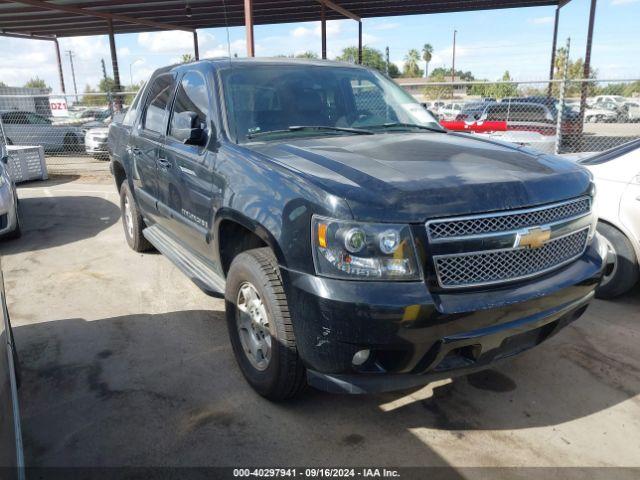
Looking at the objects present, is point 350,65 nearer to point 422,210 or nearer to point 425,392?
point 422,210

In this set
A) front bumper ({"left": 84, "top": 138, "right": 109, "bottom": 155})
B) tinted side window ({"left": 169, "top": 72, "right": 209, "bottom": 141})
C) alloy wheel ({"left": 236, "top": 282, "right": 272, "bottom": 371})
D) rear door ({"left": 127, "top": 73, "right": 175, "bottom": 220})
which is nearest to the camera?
alloy wheel ({"left": 236, "top": 282, "right": 272, "bottom": 371})

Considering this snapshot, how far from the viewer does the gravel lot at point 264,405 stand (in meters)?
2.57

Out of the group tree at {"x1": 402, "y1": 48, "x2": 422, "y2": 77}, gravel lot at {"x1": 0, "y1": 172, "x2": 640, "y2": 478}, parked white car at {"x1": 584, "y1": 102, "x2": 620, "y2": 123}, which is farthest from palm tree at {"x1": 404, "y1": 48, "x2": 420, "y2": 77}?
gravel lot at {"x1": 0, "y1": 172, "x2": 640, "y2": 478}

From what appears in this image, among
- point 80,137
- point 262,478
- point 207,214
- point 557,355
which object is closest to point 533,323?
point 557,355

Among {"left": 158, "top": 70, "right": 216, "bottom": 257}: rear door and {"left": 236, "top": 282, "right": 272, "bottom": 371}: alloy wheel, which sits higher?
{"left": 158, "top": 70, "right": 216, "bottom": 257}: rear door

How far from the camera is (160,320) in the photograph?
4121 mm

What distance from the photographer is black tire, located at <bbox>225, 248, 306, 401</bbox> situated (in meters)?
2.59

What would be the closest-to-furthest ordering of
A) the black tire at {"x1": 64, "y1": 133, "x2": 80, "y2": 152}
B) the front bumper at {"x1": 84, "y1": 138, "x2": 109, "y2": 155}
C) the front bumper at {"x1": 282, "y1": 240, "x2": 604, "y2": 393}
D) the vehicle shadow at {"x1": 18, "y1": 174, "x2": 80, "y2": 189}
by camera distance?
the front bumper at {"x1": 282, "y1": 240, "x2": 604, "y2": 393} < the vehicle shadow at {"x1": 18, "y1": 174, "x2": 80, "y2": 189} < the front bumper at {"x1": 84, "y1": 138, "x2": 109, "y2": 155} < the black tire at {"x1": 64, "y1": 133, "x2": 80, "y2": 152}

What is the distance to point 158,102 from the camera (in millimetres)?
4535

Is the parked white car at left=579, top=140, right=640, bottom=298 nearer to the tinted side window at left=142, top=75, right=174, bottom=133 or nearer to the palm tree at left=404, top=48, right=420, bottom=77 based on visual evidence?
the tinted side window at left=142, top=75, right=174, bottom=133

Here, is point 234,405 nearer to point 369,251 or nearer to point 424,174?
point 369,251

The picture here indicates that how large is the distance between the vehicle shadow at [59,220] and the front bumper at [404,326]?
5.19m

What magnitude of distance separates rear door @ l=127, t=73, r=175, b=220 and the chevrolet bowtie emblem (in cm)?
297

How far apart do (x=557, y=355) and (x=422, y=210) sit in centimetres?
202
